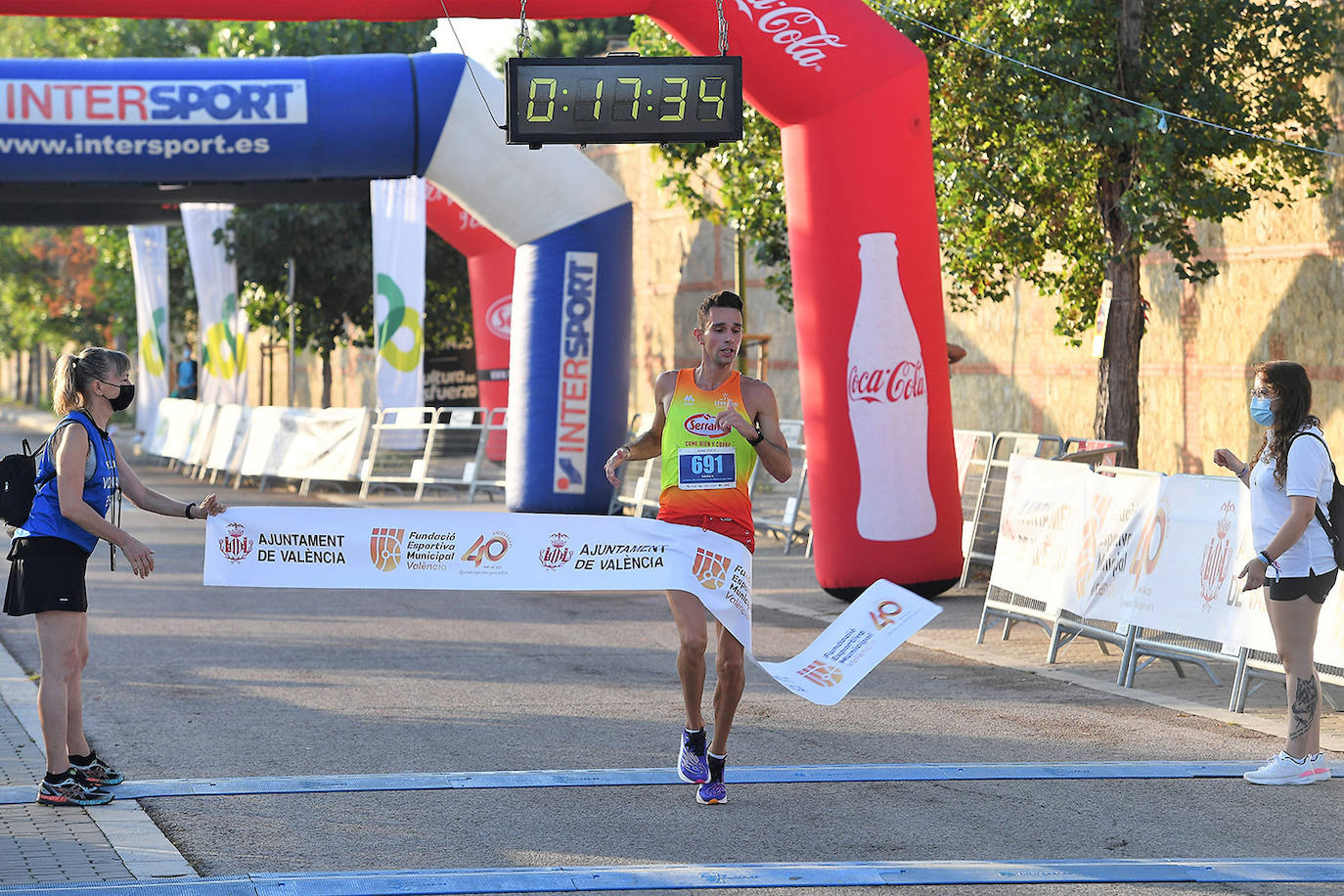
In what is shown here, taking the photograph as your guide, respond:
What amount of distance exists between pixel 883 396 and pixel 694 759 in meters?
5.83

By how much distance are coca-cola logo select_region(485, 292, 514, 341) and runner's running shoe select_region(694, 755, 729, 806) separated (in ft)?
58.7

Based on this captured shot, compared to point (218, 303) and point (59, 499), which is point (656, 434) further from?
point (218, 303)

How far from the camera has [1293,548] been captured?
7.00m

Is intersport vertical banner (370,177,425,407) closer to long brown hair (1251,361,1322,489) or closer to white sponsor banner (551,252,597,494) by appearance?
white sponsor banner (551,252,597,494)

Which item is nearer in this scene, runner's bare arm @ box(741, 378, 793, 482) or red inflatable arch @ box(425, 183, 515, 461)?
runner's bare arm @ box(741, 378, 793, 482)

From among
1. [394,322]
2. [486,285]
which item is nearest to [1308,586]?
[394,322]

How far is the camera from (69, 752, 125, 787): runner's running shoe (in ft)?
21.5

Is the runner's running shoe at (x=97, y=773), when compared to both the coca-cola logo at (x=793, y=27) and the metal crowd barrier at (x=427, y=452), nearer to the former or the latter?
the coca-cola logo at (x=793, y=27)

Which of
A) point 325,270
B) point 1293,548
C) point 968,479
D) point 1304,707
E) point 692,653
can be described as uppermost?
point 325,270

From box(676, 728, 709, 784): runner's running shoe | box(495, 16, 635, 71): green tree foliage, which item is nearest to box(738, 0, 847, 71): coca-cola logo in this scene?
box(676, 728, 709, 784): runner's running shoe

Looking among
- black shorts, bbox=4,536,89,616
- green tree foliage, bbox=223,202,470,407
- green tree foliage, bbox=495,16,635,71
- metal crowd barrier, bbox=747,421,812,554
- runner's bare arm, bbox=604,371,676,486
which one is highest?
green tree foliage, bbox=495,16,635,71

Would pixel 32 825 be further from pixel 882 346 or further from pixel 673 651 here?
pixel 882 346

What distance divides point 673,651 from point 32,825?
5174mm

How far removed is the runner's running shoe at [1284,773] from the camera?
6949 millimetres
